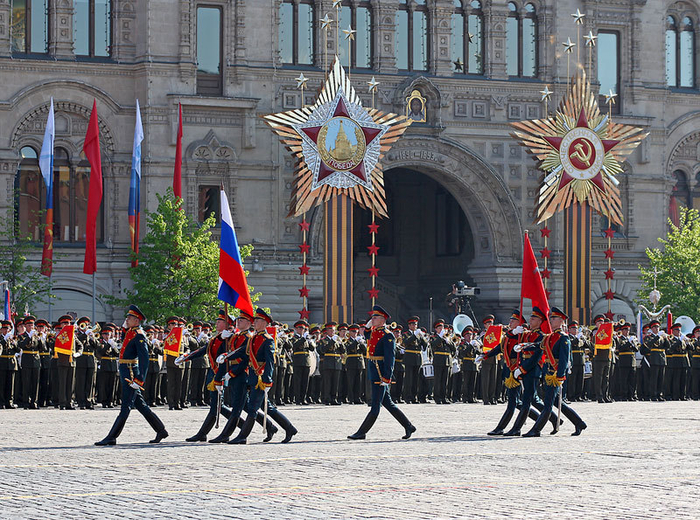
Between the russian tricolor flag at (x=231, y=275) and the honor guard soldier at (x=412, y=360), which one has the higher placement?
the russian tricolor flag at (x=231, y=275)

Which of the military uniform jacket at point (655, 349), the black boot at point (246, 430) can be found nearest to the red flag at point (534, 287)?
the black boot at point (246, 430)

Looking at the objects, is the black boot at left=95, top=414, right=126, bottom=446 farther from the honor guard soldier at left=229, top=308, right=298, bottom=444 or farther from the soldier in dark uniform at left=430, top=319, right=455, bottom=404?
the soldier in dark uniform at left=430, top=319, right=455, bottom=404

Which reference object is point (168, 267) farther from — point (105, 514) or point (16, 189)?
point (105, 514)

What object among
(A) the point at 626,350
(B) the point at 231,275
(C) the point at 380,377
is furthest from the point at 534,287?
(A) the point at 626,350

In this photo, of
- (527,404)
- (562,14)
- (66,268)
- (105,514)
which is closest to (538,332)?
(527,404)

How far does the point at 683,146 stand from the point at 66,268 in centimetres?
2071

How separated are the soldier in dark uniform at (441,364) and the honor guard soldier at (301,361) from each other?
2.66 metres

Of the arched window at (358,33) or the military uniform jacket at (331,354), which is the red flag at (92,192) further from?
the military uniform jacket at (331,354)

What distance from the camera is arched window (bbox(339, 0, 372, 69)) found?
42.5 m

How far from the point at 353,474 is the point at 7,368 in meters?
13.0

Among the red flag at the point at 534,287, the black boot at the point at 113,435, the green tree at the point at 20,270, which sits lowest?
the black boot at the point at 113,435

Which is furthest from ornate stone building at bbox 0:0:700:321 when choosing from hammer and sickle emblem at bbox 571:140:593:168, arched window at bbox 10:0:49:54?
hammer and sickle emblem at bbox 571:140:593:168

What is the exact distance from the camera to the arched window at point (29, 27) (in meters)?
39.5

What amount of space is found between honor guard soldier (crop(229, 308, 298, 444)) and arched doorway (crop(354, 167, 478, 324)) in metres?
28.4
